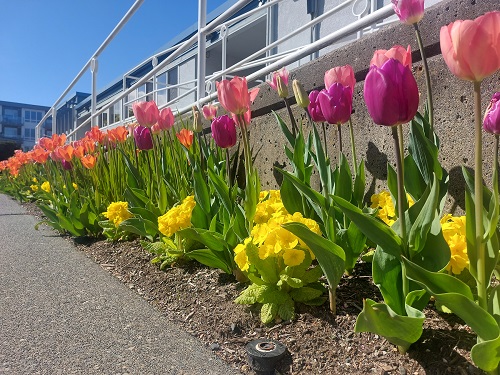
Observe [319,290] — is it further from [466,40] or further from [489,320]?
[466,40]

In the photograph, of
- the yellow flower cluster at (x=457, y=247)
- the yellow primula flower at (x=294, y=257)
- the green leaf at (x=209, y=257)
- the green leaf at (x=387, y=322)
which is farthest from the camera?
the green leaf at (x=209, y=257)

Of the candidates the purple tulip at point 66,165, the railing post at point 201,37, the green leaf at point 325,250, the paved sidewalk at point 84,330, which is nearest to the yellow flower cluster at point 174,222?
the paved sidewalk at point 84,330

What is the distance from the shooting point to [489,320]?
0.85 m

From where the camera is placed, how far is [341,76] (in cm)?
153

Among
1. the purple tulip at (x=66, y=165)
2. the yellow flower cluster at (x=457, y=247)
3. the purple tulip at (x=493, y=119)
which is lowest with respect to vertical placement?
the yellow flower cluster at (x=457, y=247)

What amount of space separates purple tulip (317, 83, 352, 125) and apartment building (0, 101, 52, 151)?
2701 inches

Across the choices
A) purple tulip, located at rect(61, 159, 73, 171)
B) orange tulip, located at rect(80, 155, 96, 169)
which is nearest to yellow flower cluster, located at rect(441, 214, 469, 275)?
orange tulip, located at rect(80, 155, 96, 169)

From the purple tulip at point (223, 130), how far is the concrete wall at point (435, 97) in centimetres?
48

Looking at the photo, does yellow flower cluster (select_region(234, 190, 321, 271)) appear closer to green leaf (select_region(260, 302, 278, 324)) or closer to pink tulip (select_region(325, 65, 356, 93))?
green leaf (select_region(260, 302, 278, 324))

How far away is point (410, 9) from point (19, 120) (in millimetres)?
72911

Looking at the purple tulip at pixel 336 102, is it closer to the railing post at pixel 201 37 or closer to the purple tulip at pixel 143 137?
the purple tulip at pixel 143 137

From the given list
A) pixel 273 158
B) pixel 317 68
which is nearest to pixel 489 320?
pixel 317 68

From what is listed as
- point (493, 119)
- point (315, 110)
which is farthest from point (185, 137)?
point (493, 119)

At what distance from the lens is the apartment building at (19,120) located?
63312 millimetres
